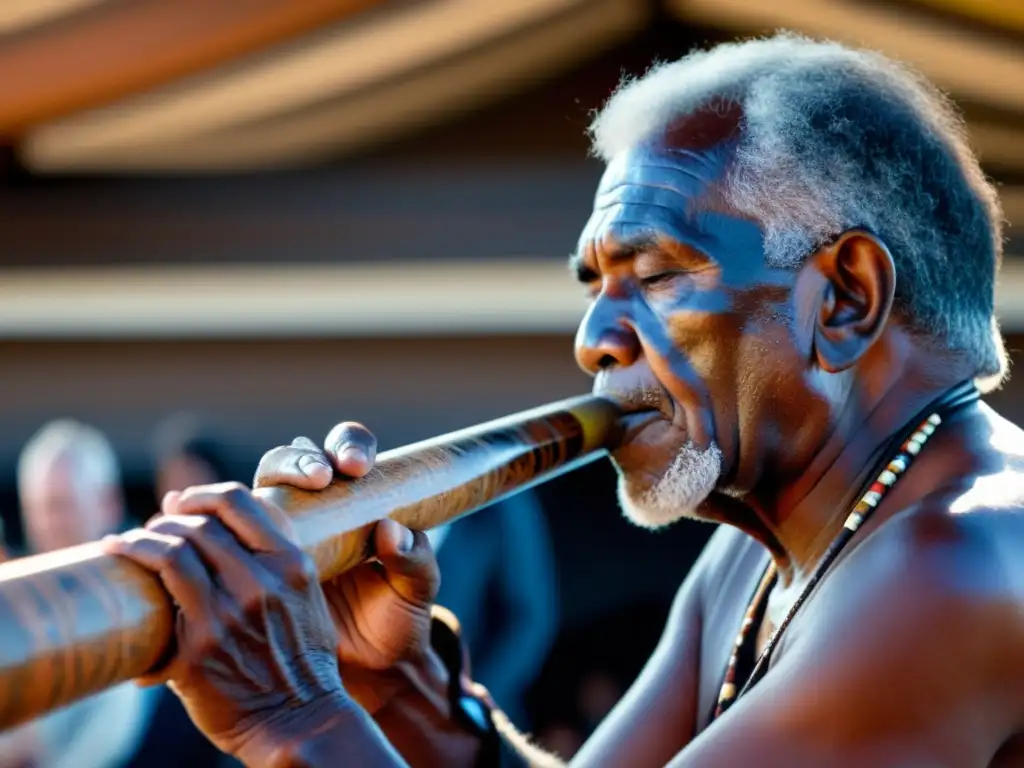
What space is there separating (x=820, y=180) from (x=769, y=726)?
38.4 inches

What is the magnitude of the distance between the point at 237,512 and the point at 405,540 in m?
0.39

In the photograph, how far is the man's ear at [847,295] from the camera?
221 centimetres

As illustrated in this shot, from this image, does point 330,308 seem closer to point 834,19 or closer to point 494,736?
point 834,19

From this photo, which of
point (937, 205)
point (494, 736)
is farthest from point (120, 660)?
point (937, 205)

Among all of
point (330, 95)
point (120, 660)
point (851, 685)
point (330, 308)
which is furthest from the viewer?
point (330, 308)

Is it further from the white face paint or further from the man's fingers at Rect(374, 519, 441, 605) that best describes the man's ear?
the man's fingers at Rect(374, 519, 441, 605)

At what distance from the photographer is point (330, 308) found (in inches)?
272

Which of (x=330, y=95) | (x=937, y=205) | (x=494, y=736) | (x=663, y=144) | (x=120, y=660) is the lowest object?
(x=494, y=736)

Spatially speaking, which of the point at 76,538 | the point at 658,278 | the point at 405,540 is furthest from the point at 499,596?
the point at 405,540

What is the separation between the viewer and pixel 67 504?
467cm

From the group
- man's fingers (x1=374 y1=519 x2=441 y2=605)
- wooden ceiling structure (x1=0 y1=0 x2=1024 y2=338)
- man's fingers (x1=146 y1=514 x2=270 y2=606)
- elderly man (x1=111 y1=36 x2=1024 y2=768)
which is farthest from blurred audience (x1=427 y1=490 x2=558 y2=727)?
man's fingers (x1=146 y1=514 x2=270 y2=606)

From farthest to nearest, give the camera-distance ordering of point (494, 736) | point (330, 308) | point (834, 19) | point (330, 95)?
point (330, 308) < point (330, 95) < point (834, 19) < point (494, 736)

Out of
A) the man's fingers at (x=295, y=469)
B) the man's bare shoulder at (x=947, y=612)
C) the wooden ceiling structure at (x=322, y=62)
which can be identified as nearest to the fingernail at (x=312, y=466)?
the man's fingers at (x=295, y=469)

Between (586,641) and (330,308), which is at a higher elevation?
(330,308)
